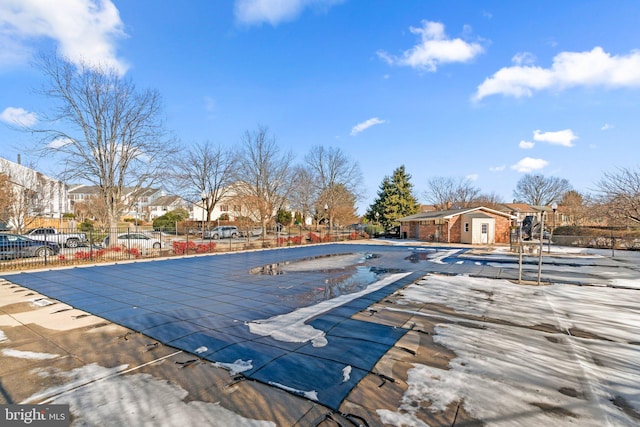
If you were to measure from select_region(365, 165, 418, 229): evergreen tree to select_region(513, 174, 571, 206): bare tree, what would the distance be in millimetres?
21475

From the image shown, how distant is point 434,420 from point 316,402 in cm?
100

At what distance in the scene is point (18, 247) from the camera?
1249cm

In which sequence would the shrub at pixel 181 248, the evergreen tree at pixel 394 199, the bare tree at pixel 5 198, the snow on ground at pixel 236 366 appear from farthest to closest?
the evergreen tree at pixel 394 199
the bare tree at pixel 5 198
the shrub at pixel 181 248
the snow on ground at pixel 236 366

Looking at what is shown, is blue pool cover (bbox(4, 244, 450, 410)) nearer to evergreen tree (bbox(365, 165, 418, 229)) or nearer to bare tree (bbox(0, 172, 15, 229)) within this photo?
bare tree (bbox(0, 172, 15, 229))

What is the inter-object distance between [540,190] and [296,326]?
5334 cm

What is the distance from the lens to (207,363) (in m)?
3.46

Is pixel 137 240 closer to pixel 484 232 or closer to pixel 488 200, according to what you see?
pixel 484 232

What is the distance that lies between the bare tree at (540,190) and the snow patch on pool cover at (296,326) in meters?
50.2

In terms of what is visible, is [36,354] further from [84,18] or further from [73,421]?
[84,18]

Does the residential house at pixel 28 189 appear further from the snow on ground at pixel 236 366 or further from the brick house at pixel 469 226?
the brick house at pixel 469 226

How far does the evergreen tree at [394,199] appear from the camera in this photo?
1463 inches

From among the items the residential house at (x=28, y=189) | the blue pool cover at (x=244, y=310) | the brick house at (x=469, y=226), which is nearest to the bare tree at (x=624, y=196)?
the brick house at (x=469, y=226)

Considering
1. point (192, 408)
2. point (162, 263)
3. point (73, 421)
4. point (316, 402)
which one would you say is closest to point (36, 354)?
point (73, 421)

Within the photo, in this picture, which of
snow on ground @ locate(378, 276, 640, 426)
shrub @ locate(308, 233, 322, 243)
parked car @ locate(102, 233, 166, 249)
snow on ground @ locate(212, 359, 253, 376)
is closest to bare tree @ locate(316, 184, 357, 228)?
shrub @ locate(308, 233, 322, 243)
